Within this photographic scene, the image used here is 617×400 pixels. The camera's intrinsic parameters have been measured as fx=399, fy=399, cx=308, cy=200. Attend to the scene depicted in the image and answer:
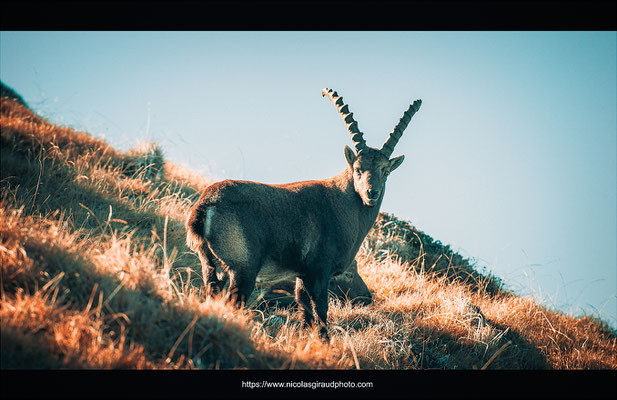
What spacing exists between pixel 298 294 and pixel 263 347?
1451 millimetres

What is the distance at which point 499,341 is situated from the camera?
5.69 meters

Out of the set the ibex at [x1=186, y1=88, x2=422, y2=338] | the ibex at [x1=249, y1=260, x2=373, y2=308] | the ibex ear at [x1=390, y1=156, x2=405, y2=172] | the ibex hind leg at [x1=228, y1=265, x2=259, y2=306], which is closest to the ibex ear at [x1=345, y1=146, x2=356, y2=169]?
the ibex at [x1=186, y1=88, x2=422, y2=338]

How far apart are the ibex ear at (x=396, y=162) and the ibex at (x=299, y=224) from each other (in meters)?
0.02

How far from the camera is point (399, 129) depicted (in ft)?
18.8

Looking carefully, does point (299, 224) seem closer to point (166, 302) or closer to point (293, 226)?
point (293, 226)

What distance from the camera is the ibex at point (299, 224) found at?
13.9 feet

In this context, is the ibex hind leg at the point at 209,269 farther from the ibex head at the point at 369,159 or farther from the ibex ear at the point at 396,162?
the ibex ear at the point at 396,162

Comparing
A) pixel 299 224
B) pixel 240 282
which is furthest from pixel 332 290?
pixel 240 282

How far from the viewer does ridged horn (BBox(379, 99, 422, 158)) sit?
5.65 metres

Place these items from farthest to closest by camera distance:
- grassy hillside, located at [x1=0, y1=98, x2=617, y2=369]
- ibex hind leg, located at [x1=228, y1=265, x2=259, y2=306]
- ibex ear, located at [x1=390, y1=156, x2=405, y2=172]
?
ibex ear, located at [x1=390, y1=156, x2=405, y2=172] → ibex hind leg, located at [x1=228, y1=265, x2=259, y2=306] → grassy hillside, located at [x1=0, y1=98, x2=617, y2=369]
